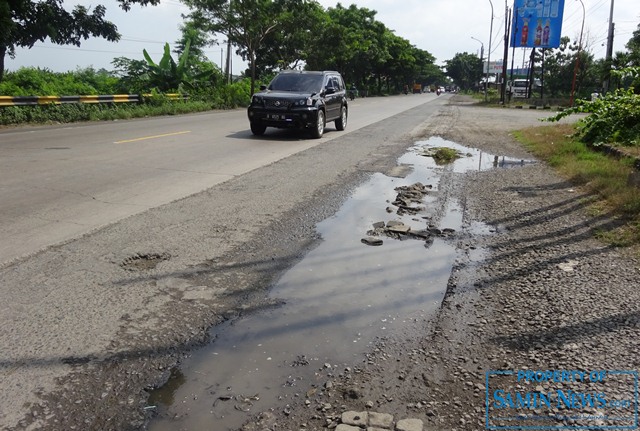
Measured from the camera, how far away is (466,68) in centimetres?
12344

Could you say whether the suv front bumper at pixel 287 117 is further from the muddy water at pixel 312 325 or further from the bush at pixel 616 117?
the muddy water at pixel 312 325

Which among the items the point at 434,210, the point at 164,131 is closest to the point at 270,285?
the point at 434,210

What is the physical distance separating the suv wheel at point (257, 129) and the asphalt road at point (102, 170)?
→ 27cm

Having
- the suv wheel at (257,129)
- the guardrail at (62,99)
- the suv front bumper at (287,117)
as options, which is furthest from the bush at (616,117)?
the guardrail at (62,99)

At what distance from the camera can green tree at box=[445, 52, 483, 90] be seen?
374ft

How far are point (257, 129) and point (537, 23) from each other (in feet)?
111

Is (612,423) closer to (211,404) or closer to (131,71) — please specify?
(211,404)

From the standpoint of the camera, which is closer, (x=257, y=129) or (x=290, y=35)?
(x=257, y=129)

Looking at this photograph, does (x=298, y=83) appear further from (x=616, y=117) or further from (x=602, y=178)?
(x=602, y=178)

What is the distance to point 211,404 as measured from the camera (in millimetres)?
2656

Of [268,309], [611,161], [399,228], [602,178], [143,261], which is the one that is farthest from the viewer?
[611,161]

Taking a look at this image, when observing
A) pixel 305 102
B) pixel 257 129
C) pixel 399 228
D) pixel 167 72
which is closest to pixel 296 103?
pixel 305 102

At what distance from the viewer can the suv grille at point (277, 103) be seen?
13.8 metres

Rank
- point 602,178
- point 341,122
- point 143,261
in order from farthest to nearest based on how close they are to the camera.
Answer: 1. point 341,122
2. point 602,178
3. point 143,261
